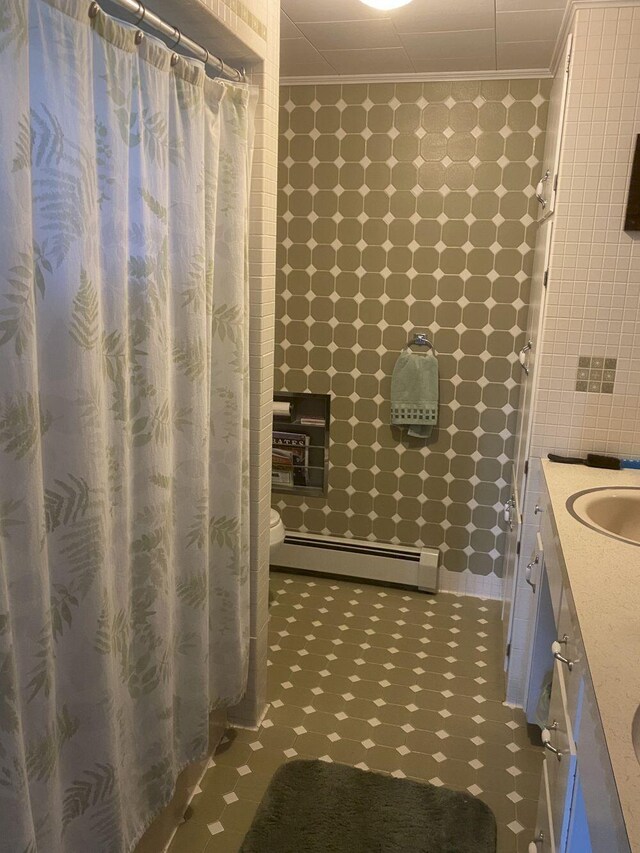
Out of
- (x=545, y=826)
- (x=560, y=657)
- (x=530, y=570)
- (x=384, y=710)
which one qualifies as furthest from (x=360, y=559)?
(x=560, y=657)

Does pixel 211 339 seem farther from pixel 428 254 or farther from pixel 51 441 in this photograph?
pixel 428 254

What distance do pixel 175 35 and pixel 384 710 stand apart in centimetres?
215

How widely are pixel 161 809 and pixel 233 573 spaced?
0.60m

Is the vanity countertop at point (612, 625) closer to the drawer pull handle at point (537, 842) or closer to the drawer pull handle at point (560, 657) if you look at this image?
the drawer pull handle at point (560, 657)

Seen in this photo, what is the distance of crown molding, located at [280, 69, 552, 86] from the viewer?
283 centimetres

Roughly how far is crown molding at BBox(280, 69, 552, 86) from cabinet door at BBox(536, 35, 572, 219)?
16 cm

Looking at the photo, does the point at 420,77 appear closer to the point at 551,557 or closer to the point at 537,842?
the point at 551,557

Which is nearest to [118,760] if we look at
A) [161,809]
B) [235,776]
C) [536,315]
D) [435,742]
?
[161,809]

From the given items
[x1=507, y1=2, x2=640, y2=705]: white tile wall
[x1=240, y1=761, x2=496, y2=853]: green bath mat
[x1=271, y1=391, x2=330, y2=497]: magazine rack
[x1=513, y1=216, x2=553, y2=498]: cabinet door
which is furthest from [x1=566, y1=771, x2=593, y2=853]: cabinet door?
[x1=271, y1=391, x2=330, y2=497]: magazine rack

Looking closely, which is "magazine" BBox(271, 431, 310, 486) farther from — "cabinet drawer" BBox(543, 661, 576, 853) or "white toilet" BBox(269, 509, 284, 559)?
"cabinet drawer" BBox(543, 661, 576, 853)

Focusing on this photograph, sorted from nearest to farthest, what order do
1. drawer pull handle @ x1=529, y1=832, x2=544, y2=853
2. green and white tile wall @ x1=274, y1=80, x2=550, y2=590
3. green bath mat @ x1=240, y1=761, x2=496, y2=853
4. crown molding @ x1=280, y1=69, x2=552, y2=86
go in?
drawer pull handle @ x1=529, y1=832, x2=544, y2=853, green bath mat @ x1=240, y1=761, x2=496, y2=853, crown molding @ x1=280, y1=69, x2=552, y2=86, green and white tile wall @ x1=274, y1=80, x2=550, y2=590

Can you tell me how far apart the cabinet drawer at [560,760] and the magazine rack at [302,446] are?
2.04 metres

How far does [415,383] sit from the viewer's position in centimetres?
317

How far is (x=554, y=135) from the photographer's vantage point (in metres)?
2.36
